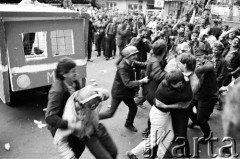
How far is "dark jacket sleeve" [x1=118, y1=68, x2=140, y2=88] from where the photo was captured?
433cm

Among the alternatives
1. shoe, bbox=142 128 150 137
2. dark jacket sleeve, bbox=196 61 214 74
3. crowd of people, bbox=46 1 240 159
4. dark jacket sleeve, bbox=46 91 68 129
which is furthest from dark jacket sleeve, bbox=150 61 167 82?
dark jacket sleeve, bbox=46 91 68 129

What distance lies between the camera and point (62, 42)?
18.0ft

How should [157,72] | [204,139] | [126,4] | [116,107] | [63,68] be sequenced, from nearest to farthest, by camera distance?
[63,68], [157,72], [204,139], [116,107], [126,4]

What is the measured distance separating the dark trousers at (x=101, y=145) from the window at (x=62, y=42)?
8.83ft

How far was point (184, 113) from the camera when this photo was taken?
3.66 m

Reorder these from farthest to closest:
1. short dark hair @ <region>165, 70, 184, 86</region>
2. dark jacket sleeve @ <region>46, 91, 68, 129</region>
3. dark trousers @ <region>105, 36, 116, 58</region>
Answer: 1. dark trousers @ <region>105, 36, 116, 58</region>
2. short dark hair @ <region>165, 70, 184, 86</region>
3. dark jacket sleeve @ <region>46, 91, 68, 129</region>

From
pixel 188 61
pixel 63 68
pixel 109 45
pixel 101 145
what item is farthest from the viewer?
pixel 109 45

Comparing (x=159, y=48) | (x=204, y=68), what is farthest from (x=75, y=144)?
(x=204, y=68)

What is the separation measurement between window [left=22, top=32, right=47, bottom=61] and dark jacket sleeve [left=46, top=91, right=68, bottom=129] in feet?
8.01

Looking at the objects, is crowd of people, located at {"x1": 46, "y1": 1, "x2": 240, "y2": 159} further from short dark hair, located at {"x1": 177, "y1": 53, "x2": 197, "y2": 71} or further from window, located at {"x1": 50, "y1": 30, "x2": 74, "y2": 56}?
window, located at {"x1": 50, "y1": 30, "x2": 74, "y2": 56}

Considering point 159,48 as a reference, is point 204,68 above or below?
below

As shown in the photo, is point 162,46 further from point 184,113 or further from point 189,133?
point 189,133

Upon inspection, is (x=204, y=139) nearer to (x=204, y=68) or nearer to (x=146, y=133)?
(x=146, y=133)

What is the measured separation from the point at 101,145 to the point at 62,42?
2989mm
